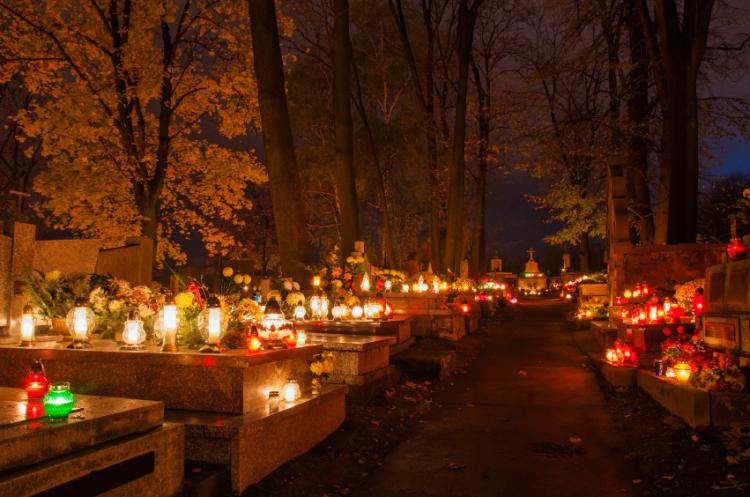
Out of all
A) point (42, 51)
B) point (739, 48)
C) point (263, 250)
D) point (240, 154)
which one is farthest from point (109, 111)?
point (263, 250)

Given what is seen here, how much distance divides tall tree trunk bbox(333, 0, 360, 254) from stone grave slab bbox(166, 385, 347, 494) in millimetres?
11135

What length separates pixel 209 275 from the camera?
1623cm

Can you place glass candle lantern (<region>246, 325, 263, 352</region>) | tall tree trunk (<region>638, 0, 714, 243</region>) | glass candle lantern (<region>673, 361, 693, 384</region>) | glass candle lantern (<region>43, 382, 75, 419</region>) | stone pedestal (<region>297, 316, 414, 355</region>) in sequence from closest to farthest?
glass candle lantern (<region>43, 382, 75, 419</region>) → glass candle lantern (<region>246, 325, 263, 352</region>) → glass candle lantern (<region>673, 361, 693, 384</region>) → stone pedestal (<region>297, 316, 414, 355</region>) → tall tree trunk (<region>638, 0, 714, 243</region>)

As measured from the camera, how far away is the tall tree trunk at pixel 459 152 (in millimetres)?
24766

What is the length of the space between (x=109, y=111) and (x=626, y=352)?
15.4 m

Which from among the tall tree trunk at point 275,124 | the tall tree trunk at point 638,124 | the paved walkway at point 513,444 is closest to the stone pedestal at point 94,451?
the paved walkway at point 513,444

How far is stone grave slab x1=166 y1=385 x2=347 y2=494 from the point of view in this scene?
17.7ft

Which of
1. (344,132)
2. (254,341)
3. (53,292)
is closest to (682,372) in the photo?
(254,341)

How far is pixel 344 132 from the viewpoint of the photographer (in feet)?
57.9

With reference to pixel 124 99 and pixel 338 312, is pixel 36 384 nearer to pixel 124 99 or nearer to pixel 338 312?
pixel 338 312

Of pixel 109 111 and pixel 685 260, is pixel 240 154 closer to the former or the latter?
pixel 109 111

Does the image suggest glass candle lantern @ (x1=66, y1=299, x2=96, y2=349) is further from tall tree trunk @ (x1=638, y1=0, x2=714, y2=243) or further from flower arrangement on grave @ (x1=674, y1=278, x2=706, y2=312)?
tall tree trunk @ (x1=638, y1=0, x2=714, y2=243)

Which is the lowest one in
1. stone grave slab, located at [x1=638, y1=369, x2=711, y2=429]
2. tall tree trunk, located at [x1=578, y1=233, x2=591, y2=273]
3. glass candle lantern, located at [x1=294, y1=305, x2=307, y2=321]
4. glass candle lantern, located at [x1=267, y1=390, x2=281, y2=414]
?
stone grave slab, located at [x1=638, y1=369, x2=711, y2=429]

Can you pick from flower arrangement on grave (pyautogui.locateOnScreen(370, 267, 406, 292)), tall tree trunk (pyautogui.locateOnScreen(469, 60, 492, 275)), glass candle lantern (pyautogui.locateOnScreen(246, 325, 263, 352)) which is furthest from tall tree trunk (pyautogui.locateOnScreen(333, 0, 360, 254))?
tall tree trunk (pyautogui.locateOnScreen(469, 60, 492, 275))
